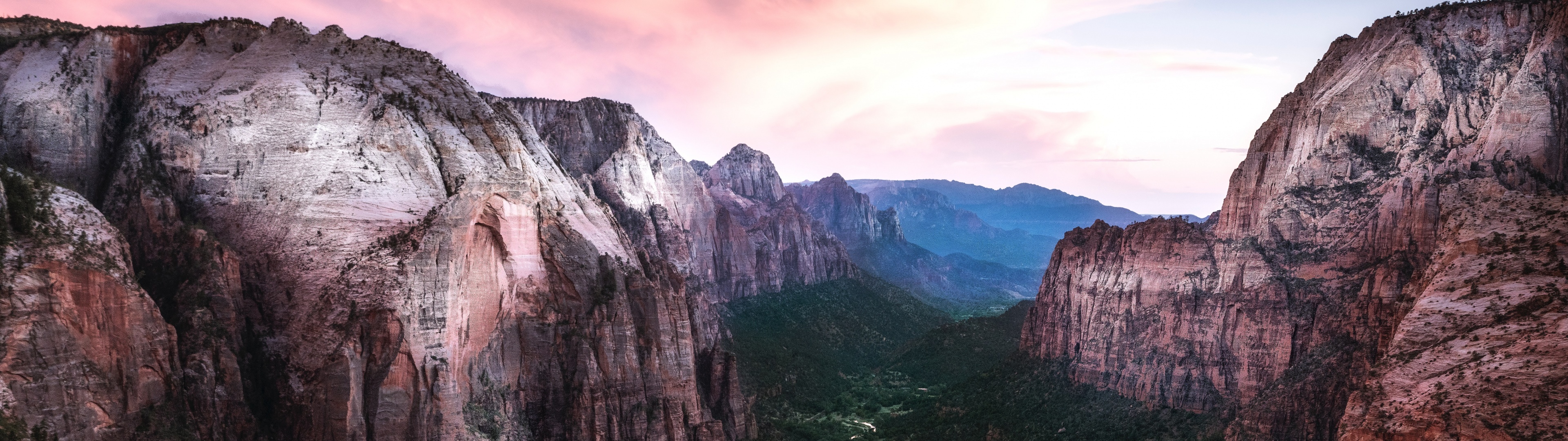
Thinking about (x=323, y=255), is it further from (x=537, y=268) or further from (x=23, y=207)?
(x=537, y=268)

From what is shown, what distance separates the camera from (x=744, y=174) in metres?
193

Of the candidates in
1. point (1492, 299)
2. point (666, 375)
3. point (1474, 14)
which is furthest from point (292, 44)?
point (1474, 14)

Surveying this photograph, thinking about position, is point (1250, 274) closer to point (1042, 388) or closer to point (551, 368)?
point (1042, 388)

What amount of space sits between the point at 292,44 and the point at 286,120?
6.74 meters

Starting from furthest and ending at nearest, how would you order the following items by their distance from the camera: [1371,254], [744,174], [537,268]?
[744,174] < [1371,254] < [537,268]

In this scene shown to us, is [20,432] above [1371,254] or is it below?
below

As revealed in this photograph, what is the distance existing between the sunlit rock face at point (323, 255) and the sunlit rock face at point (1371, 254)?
40.6 metres

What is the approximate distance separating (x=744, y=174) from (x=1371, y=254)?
142 m

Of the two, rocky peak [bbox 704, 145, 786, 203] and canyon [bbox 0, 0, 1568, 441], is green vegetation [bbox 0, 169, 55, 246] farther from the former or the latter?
rocky peak [bbox 704, 145, 786, 203]

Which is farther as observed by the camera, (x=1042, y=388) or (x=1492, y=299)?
(x=1042, y=388)

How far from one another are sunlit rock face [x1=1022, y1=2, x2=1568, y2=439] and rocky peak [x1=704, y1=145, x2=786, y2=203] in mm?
113300

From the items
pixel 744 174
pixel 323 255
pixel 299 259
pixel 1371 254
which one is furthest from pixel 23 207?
pixel 744 174

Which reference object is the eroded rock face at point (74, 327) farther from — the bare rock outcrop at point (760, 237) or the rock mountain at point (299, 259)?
the bare rock outcrop at point (760, 237)

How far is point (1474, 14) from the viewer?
63969mm
